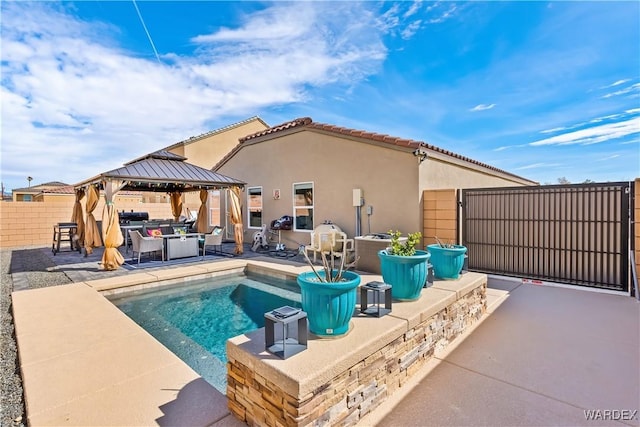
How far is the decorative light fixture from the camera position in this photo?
24.4 ft

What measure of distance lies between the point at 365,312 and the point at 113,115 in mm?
12293

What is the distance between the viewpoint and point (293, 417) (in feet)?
6.42

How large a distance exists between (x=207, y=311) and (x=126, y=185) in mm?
6217

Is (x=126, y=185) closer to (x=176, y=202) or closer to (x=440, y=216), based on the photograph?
(x=176, y=202)

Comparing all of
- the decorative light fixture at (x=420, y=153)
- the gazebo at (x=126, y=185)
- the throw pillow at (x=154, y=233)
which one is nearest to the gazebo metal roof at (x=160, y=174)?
the gazebo at (x=126, y=185)

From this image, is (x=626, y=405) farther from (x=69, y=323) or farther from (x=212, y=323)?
(x=69, y=323)

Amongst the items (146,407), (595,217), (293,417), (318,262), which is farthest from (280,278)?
(595,217)

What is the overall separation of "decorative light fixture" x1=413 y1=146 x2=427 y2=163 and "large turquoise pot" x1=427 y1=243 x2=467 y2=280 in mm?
3430

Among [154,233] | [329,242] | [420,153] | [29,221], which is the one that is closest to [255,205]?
[154,233]

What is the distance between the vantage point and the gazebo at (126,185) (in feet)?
25.0

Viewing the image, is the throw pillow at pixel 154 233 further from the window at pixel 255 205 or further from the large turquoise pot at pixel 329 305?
the large turquoise pot at pixel 329 305

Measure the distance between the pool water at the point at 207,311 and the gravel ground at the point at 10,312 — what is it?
4.86 ft

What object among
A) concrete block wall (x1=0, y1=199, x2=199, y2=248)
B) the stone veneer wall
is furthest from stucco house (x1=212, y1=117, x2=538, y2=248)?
concrete block wall (x1=0, y1=199, x2=199, y2=248)

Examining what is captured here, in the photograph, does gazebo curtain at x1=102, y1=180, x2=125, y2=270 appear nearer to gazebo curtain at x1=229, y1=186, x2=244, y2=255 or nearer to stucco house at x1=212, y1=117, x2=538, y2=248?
gazebo curtain at x1=229, y1=186, x2=244, y2=255
